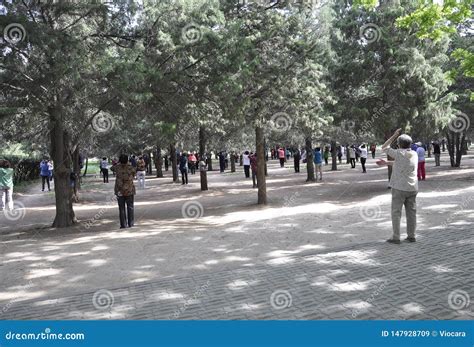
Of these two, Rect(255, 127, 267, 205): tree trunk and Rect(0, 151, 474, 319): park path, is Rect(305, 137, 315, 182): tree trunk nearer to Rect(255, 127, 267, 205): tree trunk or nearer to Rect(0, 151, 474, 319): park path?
Rect(255, 127, 267, 205): tree trunk

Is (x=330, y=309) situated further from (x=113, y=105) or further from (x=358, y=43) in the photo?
(x=358, y=43)

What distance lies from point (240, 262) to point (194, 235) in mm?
2620

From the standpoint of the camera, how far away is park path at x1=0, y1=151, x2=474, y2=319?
536 cm

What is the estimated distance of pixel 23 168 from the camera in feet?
108

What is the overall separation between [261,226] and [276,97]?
4510 mm

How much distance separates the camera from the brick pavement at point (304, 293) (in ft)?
16.3

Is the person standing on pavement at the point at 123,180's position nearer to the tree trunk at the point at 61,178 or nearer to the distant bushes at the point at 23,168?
the tree trunk at the point at 61,178

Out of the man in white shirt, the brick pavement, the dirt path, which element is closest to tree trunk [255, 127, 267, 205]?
the dirt path

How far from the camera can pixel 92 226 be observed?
12.5m

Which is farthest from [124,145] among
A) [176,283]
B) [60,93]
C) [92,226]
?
[176,283]

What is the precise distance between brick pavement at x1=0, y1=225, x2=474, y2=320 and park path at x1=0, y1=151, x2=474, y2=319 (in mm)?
15

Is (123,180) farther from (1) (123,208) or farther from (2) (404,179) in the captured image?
(2) (404,179)

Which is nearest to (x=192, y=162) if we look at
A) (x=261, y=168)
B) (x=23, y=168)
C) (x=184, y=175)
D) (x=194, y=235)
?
(x=184, y=175)

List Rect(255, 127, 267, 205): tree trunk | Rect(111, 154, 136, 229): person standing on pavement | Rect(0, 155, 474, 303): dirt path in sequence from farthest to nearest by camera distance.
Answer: Rect(255, 127, 267, 205): tree trunk < Rect(111, 154, 136, 229): person standing on pavement < Rect(0, 155, 474, 303): dirt path
